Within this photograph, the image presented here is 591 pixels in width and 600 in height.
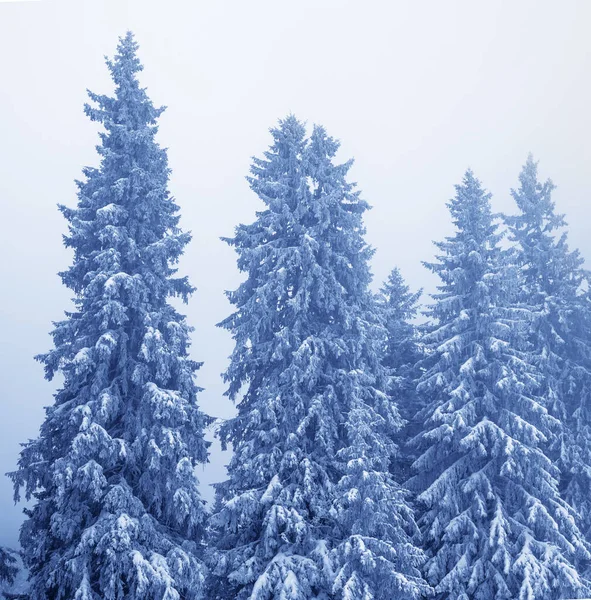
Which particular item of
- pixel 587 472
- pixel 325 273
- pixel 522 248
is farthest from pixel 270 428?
pixel 522 248

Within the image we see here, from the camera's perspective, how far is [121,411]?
14125mm

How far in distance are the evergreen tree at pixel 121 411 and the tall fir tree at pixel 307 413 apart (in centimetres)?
143

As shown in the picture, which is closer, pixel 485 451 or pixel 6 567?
pixel 6 567

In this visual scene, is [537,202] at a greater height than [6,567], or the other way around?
[537,202]

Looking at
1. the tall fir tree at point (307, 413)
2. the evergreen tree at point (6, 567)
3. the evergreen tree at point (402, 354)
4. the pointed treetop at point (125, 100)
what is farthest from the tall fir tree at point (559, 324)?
the evergreen tree at point (6, 567)

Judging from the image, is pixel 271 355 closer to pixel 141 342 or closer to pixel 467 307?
pixel 141 342

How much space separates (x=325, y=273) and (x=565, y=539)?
942 centimetres

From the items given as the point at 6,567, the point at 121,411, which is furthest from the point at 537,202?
the point at 6,567

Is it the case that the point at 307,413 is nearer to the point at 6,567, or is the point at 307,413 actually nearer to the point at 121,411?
the point at 121,411

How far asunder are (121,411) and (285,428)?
4.30 meters

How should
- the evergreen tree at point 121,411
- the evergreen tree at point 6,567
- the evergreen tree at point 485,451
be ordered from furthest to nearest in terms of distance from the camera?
the evergreen tree at point 485,451
the evergreen tree at point 6,567
the evergreen tree at point 121,411

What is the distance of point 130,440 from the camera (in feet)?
45.1

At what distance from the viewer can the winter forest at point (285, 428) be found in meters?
12.3

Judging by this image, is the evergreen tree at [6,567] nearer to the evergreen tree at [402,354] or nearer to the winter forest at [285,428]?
the winter forest at [285,428]
